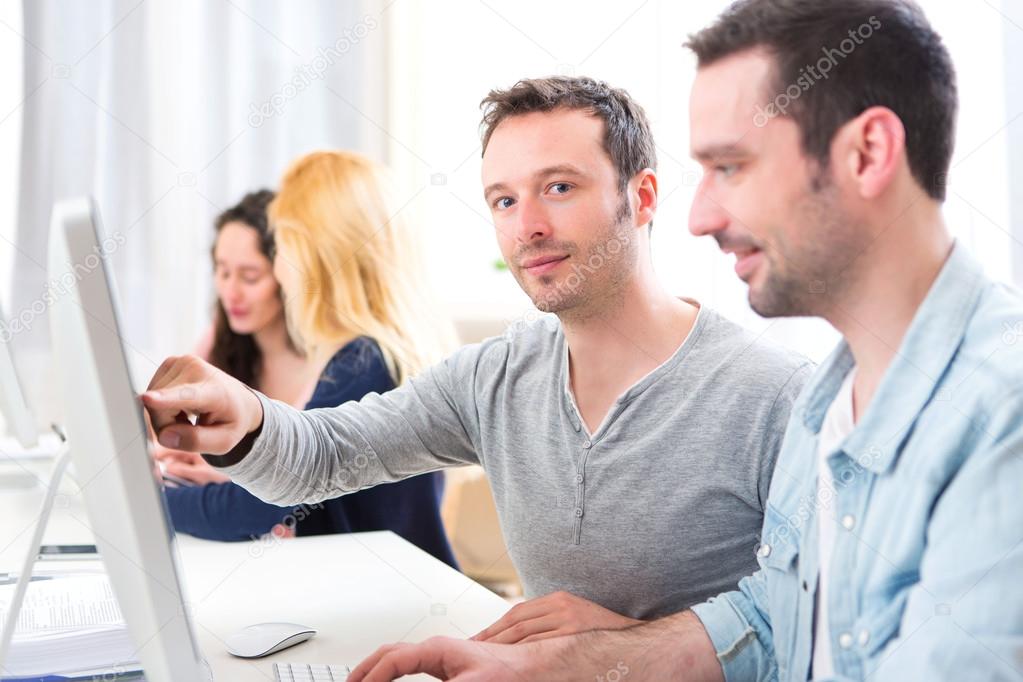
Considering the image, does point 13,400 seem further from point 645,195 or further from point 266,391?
point 266,391

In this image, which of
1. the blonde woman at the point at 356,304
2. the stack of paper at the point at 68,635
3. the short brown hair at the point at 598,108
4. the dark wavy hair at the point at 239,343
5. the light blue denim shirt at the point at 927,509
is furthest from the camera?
the dark wavy hair at the point at 239,343

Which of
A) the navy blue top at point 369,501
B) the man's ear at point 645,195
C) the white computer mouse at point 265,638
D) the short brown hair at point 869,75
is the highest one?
the man's ear at point 645,195

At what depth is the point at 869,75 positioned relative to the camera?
2.67ft

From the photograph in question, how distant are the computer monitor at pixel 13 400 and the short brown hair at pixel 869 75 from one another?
2.52 feet

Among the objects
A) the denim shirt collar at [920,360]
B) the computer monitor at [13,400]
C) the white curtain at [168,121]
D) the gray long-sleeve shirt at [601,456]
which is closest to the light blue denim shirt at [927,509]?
the denim shirt collar at [920,360]

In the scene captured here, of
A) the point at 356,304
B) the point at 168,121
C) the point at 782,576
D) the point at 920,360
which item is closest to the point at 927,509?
the point at 920,360

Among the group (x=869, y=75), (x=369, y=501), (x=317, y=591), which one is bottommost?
(x=317, y=591)

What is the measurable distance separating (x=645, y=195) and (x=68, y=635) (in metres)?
0.83

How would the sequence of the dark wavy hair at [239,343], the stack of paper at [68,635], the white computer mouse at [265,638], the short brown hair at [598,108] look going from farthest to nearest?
the dark wavy hair at [239,343] → the short brown hair at [598,108] → the white computer mouse at [265,638] → the stack of paper at [68,635]

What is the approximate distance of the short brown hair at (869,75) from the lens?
811 millimetres

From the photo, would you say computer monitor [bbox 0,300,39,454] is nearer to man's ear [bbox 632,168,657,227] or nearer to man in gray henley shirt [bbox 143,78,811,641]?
man in gray henley shirt [bbox 143,78,811,641]

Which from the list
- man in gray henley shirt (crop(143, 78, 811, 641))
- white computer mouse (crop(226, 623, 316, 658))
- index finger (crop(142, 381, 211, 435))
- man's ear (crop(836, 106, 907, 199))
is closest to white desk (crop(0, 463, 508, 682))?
white computer mouse (crop(226, 623, 316, 658))

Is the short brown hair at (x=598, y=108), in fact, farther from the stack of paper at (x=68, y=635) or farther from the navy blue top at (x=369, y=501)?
the stack of paper at (x=68, y=635)

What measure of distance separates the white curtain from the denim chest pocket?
7.20 ft
